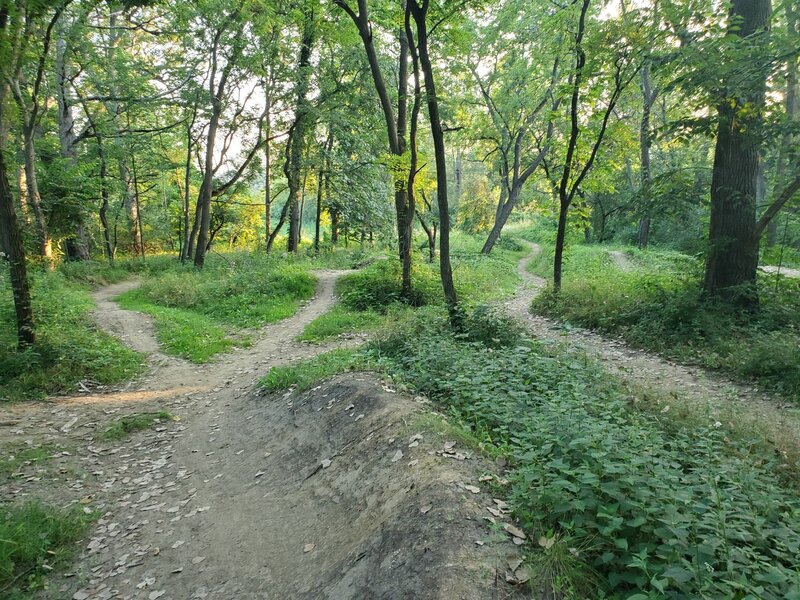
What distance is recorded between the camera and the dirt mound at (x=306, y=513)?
10.6ft

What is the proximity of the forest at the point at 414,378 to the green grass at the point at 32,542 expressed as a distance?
24mm

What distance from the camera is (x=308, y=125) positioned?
21328 mm

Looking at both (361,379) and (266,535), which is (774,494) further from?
(361,379)

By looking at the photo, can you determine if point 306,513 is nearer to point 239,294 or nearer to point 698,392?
point 698,392

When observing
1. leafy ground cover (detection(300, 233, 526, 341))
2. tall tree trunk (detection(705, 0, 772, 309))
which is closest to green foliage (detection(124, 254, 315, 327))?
leafy ground cover (detection(300, 233, 526, 341))

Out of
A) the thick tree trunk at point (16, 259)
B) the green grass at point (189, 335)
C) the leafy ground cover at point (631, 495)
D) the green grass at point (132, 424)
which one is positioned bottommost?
the green grass at point (132, 424)

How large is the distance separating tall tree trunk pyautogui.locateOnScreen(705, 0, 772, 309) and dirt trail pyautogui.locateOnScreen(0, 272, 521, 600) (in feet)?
25.8

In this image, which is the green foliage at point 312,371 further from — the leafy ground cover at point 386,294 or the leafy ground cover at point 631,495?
the leafy ground cover at point 386,294

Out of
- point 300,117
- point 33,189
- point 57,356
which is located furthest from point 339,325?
point 300,117

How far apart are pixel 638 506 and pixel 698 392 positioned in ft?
15.5

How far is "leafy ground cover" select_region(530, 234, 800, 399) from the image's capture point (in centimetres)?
697

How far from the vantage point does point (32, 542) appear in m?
4.22

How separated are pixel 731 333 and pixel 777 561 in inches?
282

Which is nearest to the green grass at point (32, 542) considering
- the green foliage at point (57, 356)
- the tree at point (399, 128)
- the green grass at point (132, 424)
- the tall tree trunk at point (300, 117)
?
the green grass at point (132, 424)
